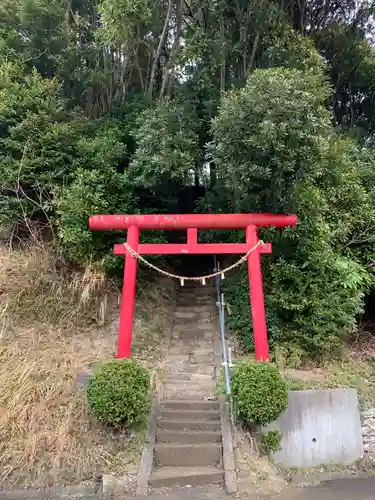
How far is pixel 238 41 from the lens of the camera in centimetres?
929

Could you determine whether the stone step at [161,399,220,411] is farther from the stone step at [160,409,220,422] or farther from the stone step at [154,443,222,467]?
the stone step at [154,443,222,467]

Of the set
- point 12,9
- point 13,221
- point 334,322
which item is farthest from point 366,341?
point 12,9

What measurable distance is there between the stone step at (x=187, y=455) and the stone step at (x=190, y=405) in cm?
75

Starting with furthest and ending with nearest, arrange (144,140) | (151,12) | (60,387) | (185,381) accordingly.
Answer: (151,12), (144,140), (185,381), (60,387)

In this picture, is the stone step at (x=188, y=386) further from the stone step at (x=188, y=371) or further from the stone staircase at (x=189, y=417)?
the stone step at (x=188, y=371)

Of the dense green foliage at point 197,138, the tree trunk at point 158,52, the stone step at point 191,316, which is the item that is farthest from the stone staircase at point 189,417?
the tree trunk at point 158,52

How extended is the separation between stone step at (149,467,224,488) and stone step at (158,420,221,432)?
646 mm

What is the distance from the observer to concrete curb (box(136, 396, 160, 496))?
5.27 m

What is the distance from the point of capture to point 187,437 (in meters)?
6.05

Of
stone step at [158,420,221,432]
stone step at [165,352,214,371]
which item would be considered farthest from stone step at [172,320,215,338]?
stone step at [158,420,221,432]

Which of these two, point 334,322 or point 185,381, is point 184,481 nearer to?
point 185,381

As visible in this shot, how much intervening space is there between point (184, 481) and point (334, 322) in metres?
3.81

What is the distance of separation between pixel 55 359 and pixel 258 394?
10.9ft

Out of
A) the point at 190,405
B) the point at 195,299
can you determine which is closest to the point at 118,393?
the point at 190,405
